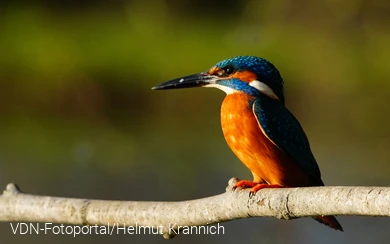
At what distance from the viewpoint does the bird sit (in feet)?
7.22

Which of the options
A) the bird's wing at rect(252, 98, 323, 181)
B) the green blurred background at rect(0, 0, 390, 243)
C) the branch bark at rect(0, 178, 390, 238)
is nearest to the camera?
the branch bark at rect(0, 178, 390, 238)

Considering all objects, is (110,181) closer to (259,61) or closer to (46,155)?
(46,155)

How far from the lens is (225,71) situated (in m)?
2.26

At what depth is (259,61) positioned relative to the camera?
2.22 metres

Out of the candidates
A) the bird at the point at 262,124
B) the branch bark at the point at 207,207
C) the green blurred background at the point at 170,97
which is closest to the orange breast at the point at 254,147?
the bird at the point at 262,124

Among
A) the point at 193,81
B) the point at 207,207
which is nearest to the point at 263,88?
the point at 193,81

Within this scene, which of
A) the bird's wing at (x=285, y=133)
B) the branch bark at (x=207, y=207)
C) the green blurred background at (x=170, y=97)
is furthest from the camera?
the green blurred background at (x=170, y=97)

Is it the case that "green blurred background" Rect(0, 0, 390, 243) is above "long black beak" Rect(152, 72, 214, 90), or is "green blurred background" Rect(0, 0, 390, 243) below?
below

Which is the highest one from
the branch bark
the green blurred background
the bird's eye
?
the bird's eye

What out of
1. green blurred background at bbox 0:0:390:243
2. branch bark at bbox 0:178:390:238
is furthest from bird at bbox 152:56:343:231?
green blurred background at bbox 0:0:390:243

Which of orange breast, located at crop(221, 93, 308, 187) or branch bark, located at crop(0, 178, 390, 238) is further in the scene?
orange breast, located at crop(221, 93, 308, 187)

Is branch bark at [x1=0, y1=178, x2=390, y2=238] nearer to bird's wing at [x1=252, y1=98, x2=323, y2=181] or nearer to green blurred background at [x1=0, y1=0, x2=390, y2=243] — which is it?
bird's wing at [x1=252, y1=98, x2=323, y2=181]

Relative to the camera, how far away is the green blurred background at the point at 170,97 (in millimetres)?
4789

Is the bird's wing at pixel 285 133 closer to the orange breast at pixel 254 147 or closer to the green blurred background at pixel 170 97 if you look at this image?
the orange breast at pixel 254 147
